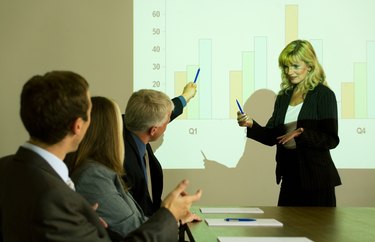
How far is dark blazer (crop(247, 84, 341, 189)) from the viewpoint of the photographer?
2875 millimetres

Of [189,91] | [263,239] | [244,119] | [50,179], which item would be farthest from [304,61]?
[50,179]

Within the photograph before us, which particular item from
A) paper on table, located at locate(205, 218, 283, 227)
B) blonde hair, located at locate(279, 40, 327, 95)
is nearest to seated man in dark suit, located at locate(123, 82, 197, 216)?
paper on table, located at locate(205, 218, 283, 227)

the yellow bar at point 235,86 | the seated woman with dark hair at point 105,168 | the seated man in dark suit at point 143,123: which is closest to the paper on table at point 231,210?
the seated man in dark suit at point 143,123

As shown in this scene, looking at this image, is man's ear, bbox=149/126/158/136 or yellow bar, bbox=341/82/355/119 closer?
man's ear, bbox=149/126/158/136

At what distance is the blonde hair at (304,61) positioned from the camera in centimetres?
321

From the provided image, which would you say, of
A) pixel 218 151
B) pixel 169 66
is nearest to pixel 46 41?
pixel 169 66

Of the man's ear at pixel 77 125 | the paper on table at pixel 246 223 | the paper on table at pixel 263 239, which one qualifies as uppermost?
the man's ear at pixel 77 125

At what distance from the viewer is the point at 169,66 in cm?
383

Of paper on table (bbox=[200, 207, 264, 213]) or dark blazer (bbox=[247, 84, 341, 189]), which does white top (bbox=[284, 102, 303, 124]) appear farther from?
paper on table (bbox=[200, 207, 264, 213])

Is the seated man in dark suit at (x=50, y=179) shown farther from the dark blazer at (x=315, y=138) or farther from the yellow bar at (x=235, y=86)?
the yellow bar at (x=235, y=86)

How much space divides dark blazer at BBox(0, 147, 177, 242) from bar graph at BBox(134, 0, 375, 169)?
107 inches

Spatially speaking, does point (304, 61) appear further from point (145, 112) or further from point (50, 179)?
point (50, 179)

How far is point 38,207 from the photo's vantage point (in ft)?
3.34

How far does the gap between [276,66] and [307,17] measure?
0.43 meters
